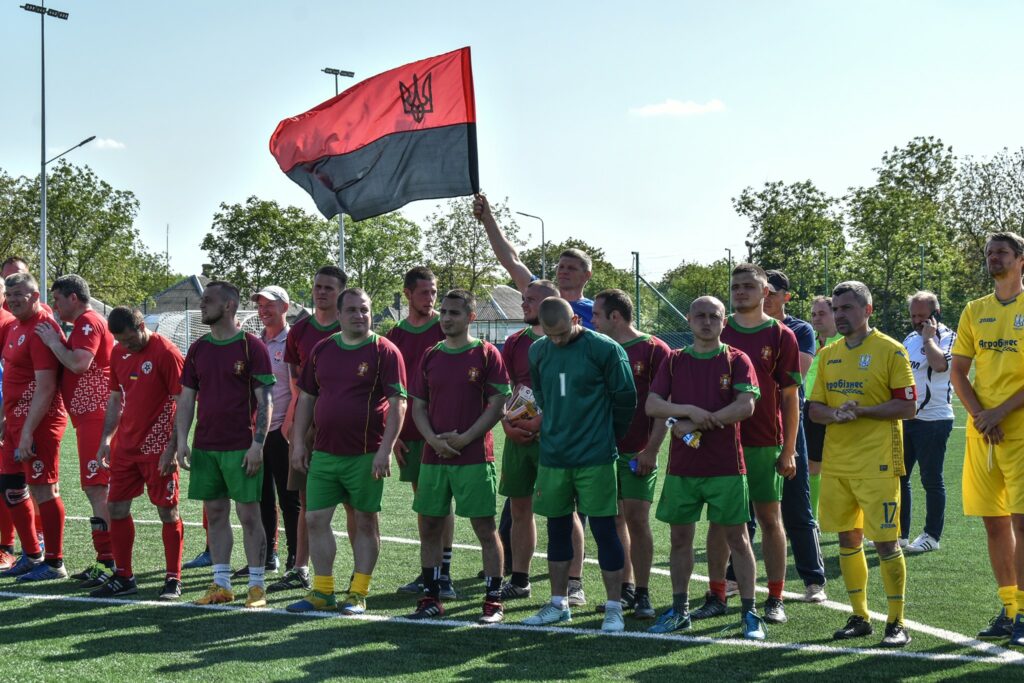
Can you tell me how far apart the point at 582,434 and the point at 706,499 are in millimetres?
841

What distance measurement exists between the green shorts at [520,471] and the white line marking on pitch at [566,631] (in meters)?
0.97

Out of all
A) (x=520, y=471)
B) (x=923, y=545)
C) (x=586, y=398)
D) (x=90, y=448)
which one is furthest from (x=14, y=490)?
(x=923, y=545)

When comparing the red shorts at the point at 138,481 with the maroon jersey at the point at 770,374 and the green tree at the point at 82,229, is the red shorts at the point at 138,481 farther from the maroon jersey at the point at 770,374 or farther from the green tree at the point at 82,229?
the green tree at the point at 82,229

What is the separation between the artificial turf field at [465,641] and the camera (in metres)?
5.54

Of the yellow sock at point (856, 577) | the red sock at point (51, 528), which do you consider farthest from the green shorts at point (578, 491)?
the red sock at point (51, 528)

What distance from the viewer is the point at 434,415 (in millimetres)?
6922

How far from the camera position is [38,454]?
324 inches

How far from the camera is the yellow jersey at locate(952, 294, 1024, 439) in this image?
245 inches

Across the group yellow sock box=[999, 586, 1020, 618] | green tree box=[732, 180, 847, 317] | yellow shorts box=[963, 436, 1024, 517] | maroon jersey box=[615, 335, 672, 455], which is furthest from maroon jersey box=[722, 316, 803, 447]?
green tree box=[732, 180, 847, 317]

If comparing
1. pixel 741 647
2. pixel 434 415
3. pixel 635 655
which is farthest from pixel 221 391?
pixel 741 647

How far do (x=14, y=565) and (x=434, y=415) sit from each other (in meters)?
3.99

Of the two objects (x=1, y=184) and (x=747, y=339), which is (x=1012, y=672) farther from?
(x=1, y=184)

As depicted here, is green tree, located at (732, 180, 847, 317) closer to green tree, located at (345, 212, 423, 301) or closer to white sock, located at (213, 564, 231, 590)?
green tree, located at (345, 212, 423, 301)

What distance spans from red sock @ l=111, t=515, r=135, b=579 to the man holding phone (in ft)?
20.3
